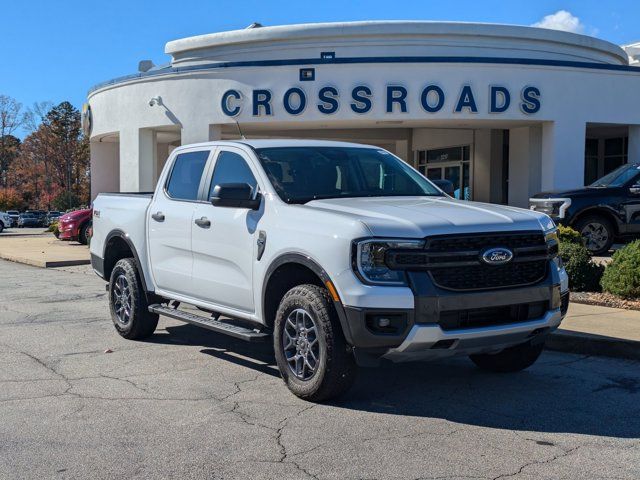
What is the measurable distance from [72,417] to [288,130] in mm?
19344

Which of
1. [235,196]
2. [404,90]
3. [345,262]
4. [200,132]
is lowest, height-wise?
[345,262]

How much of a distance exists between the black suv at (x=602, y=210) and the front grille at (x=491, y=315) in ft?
29.7

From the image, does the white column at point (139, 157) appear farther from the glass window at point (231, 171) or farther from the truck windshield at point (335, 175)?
the truck windshield at point (335, 175)

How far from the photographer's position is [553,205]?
14055mm

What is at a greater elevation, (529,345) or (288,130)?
(288,130)

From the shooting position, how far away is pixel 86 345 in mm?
7910

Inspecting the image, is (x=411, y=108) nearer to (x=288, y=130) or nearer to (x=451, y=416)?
(x=288, y=130)

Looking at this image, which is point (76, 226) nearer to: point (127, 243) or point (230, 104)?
point (230, 104)

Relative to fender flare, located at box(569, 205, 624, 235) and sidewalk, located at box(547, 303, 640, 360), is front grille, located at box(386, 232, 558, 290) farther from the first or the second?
fender flare, located at box(569, 205, 624, 235)

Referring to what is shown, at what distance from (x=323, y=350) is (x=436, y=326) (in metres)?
0.85

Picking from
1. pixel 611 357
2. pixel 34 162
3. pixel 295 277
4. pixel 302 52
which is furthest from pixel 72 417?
pixel 34 162

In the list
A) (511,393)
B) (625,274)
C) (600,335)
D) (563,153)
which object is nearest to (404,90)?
(563,153)

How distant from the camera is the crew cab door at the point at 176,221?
707 centimetres

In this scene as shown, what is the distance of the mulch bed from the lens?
9.30m
